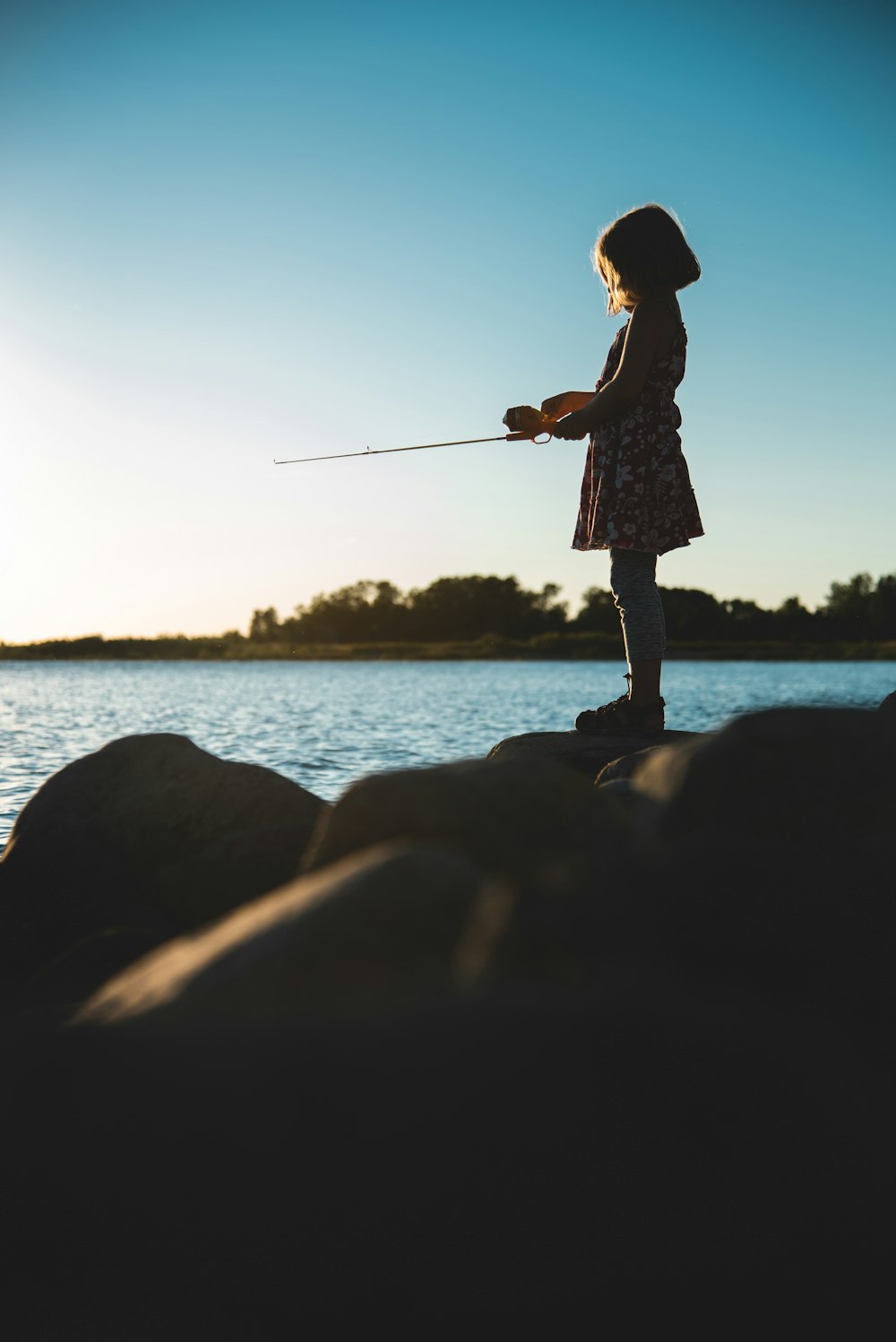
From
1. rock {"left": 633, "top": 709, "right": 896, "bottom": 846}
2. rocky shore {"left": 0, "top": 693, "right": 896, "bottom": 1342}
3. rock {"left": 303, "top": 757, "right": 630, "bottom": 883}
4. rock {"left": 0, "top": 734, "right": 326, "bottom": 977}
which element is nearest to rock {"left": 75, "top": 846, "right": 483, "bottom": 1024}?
rocky shore {"left": 0, "top": 693, "right": 896, "bottom": 1342}

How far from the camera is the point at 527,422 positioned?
5.04 m

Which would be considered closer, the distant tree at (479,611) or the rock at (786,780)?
the rock at (786,780)

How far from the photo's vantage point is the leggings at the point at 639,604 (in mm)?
4617

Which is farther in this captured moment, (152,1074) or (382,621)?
(382,621)

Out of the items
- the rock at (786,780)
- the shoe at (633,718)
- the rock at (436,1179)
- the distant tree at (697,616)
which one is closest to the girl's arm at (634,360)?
the shoe at (633,718)

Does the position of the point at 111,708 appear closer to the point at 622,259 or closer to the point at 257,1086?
the point at 622,259

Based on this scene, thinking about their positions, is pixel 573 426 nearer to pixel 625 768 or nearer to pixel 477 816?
pixel 625 768

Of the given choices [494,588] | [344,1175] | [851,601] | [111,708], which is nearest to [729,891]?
[344,1175]

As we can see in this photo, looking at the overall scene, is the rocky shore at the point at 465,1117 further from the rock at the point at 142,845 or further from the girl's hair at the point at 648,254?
the girl's hair at the point at 648,254

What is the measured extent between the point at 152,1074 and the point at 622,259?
13.3 ft

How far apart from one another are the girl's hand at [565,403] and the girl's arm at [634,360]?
501 mm

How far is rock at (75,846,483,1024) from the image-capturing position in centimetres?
163

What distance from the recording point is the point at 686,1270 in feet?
4.89

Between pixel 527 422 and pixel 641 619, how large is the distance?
1.14 m
